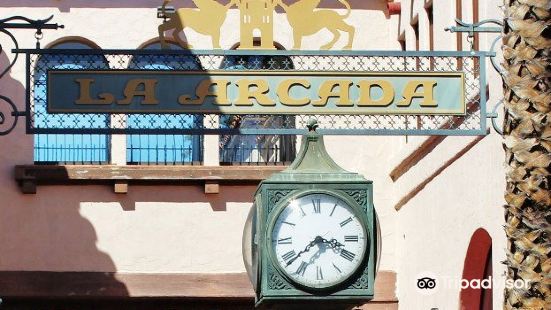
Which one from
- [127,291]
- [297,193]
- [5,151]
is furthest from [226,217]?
[297,193]

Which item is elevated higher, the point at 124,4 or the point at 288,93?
the point at 124,4

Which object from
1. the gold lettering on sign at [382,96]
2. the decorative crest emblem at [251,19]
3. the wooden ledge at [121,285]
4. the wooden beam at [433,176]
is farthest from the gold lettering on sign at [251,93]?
the wooden ledge at [121,285]

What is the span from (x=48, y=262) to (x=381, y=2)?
5.57m

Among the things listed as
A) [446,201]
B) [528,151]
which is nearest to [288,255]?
[528,151]

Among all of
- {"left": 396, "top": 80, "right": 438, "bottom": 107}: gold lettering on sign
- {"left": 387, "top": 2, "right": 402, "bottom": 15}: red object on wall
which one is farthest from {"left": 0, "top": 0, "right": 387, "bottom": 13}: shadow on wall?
{"left": 396, "top": 80, "right": 438, "bottom": 107}: gold lettering on sign

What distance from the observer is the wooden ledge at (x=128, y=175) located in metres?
22.3

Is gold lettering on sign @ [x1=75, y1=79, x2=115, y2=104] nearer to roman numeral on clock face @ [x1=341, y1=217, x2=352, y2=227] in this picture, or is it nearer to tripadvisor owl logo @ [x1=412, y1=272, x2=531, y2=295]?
roman numeral on clock face @ [x1=341, y1=217, x2=352, y2=227]

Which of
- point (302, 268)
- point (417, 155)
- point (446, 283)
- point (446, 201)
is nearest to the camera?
point (302, 268)

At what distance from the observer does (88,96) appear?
39.5 feet

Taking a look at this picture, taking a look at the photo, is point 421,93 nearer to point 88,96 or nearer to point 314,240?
point 88,96

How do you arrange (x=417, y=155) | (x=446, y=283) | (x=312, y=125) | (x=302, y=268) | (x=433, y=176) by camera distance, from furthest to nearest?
1. (x=417, y=155)
2. (x=433, y=176)
3. (x=446, y=283)
4. (x=312, y=125)
5. (x=302, y=268)

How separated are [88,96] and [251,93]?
1.13 m

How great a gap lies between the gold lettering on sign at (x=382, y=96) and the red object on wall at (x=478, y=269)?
641cm

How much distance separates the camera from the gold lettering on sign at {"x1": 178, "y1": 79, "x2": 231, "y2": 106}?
1205 centimetres
